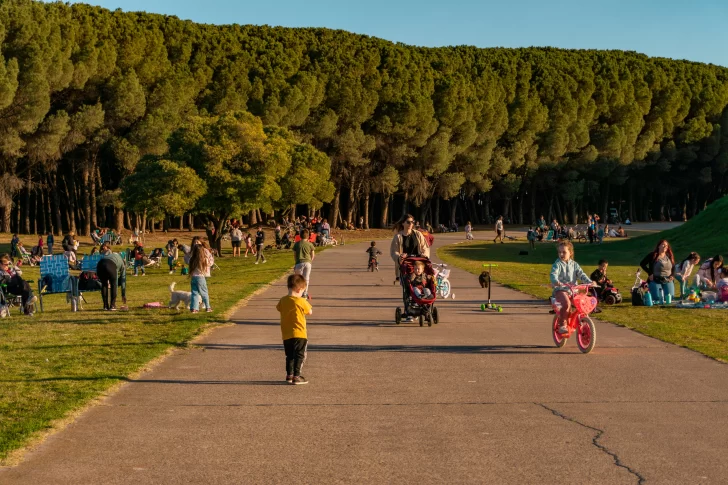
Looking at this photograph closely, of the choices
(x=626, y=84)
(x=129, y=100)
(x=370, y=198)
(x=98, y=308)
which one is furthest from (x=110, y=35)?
(x=626, y=84)

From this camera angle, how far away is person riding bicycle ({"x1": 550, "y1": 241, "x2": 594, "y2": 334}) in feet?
39.5

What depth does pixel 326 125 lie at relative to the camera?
67938 mm

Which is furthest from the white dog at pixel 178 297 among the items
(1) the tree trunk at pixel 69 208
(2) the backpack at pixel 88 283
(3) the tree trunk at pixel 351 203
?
(3) the tree trunk at pixel 351 203

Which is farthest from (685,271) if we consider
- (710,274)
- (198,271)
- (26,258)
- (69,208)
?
(69,208)

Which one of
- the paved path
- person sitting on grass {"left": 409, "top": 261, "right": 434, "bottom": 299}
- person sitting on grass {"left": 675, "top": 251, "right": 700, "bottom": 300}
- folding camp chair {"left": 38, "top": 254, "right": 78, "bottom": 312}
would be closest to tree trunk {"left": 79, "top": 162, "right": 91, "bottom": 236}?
folding camp chair {"left": 38, "top": 254, "right": 78, "bottom": 312}

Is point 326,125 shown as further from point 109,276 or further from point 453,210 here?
point 109,276

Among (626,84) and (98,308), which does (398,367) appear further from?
(626,84)

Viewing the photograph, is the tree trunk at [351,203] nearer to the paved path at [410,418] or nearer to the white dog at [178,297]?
the white dog at [178,297]

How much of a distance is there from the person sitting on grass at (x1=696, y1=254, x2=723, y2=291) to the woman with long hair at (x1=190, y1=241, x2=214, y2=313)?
1038 cm

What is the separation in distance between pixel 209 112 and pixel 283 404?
57.9 m

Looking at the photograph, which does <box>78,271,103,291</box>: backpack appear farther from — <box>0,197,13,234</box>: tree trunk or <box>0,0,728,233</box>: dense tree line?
<box>0,197,13,234</box>: tree trunk

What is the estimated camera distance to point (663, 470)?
6.16 meters

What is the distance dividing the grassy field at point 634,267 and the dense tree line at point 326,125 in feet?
41.4

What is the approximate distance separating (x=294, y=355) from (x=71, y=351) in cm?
379
